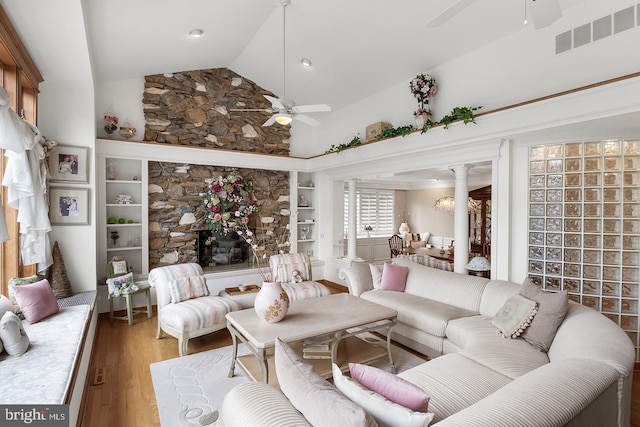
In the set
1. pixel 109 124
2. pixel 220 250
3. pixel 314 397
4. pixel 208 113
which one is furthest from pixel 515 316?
pixel 109 124

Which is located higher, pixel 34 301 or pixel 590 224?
pixel 590 224

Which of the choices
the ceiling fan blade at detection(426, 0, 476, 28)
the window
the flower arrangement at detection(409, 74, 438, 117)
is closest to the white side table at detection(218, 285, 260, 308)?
the flower arrangement at detection(409, 74, 438, 117)

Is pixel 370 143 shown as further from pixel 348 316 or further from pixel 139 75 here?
pixel 139 75

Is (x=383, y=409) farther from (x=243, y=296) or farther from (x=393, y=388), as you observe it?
(x=243, y=296)

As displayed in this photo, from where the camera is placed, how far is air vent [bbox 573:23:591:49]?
3.28m

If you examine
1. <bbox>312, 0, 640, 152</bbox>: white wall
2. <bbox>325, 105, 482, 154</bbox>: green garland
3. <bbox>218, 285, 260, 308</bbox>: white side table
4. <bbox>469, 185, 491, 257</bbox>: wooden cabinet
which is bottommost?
<bbox>218, 285, 260, 308</bbox>: white side table

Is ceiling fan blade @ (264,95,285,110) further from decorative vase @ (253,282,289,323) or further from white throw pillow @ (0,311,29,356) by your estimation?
white throw pillow @ (0,311,29,356)

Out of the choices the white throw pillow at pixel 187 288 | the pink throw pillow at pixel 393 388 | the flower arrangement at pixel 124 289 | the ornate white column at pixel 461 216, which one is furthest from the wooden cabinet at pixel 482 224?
the flower arrangement at pixel 124 289

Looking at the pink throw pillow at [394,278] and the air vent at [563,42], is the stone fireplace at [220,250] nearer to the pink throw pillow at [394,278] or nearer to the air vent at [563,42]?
the pink throw pillow at [394,278]

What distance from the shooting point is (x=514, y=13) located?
11.7 feet

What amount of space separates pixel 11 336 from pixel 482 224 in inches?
302

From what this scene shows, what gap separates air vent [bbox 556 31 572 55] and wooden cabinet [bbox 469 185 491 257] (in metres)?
3.82

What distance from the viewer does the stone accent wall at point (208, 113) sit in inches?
215

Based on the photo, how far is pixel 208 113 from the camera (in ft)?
19.5
